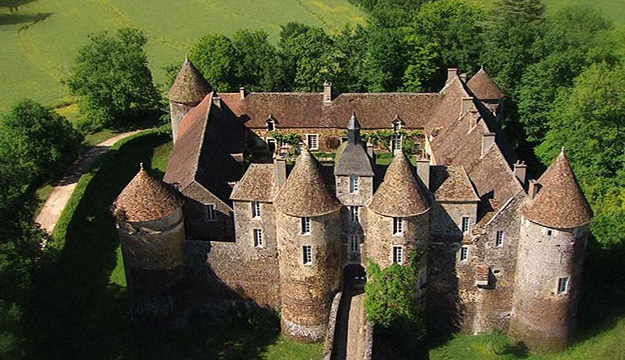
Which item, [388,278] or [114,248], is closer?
[388,278]

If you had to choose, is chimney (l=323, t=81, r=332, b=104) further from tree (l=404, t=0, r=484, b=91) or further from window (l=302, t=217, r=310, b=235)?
window (l=302, t=217, r=310, b=235)

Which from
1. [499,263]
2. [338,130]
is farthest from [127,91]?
[499,263]

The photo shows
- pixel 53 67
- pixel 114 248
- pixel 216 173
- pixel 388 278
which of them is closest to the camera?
pixel 388 278

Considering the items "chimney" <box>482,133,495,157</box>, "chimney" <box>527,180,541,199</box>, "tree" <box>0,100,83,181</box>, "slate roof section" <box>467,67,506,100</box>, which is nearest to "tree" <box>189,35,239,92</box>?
"tree" <box>0,100,83,181</box>

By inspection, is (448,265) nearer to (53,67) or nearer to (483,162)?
(483,162)

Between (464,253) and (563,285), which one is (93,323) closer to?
(464,253)

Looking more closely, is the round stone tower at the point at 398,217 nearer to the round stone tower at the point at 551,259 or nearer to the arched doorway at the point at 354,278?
the arched doorway at the point at 354,278
